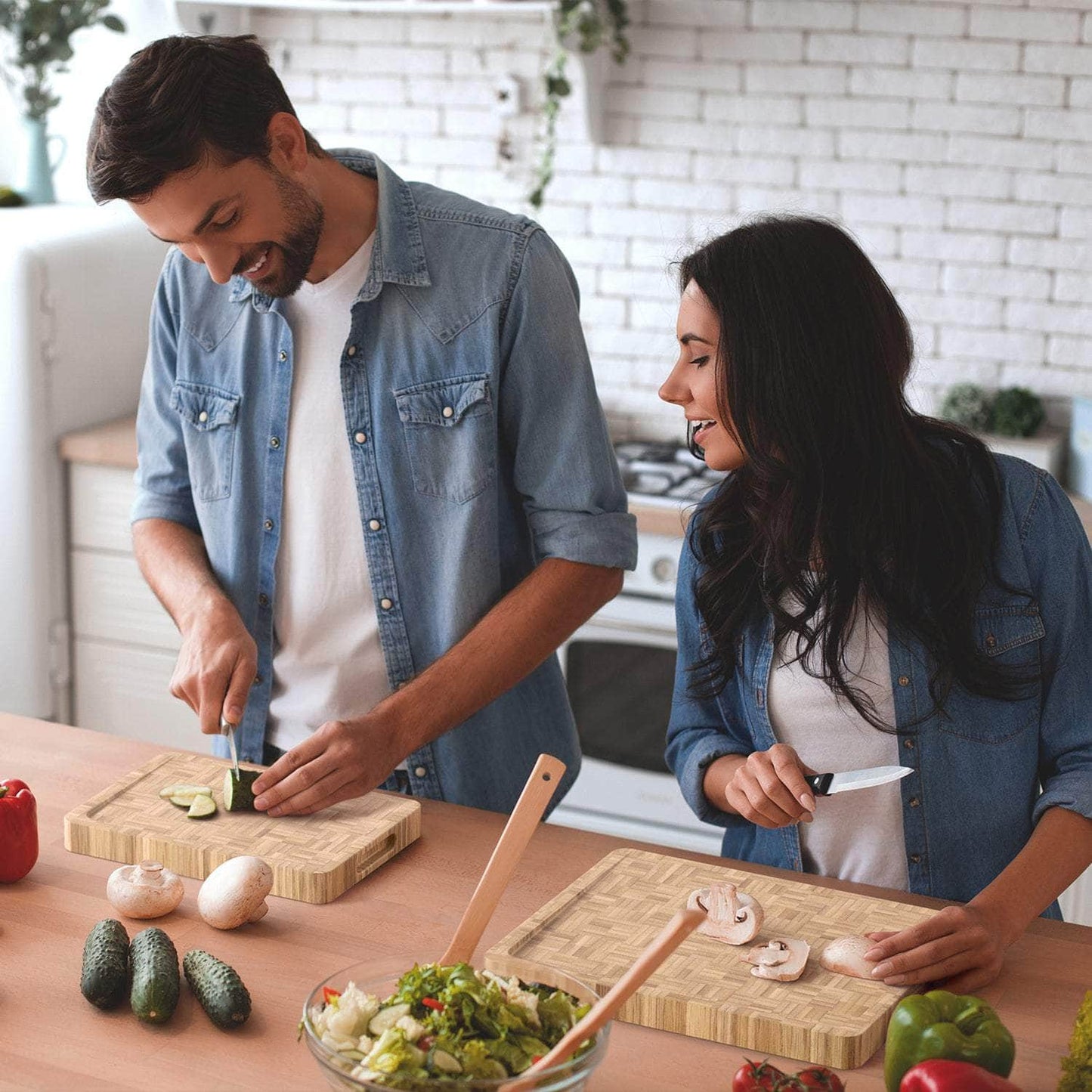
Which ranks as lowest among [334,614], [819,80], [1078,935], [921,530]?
[1078,935]

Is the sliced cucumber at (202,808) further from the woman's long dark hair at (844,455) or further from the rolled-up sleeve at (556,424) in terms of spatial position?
the woman's long dark hair at (844,455)

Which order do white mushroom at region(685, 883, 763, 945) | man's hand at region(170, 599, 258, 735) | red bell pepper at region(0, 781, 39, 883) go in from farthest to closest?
man's hand at region(170, 599, 258, 735) < red bell pepper at region(0, 781, 39, 883) < white mushroom at region(685, 883, 763, 945)

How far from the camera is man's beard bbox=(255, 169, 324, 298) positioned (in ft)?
5.93

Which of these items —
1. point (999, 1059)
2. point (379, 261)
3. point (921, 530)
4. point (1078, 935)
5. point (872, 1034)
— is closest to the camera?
point (999, 1059)

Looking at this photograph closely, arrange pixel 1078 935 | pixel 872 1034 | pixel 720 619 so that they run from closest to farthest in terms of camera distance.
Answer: pixel 872 1034 → pixel 1078 935 → pixel 720 619

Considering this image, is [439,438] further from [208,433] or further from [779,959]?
[779,959]

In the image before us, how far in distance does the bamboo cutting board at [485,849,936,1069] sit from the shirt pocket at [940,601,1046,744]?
0.81 feet

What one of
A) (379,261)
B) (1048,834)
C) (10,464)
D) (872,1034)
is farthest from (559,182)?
(872,1034)

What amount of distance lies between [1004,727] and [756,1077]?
2.11ft

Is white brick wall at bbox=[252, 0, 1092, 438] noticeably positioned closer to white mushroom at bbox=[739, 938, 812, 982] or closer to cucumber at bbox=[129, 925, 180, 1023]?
white mushroom at bbox=[739, 938, 812, 982]

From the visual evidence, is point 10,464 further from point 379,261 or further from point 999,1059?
point 999,1059

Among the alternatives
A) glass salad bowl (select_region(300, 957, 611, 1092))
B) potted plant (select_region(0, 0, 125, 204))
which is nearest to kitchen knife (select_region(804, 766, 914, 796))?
glass salad bowl (select_region(300, 957, 611, 1092))

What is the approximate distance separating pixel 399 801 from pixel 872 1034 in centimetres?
65

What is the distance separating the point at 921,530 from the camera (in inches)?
64.6
